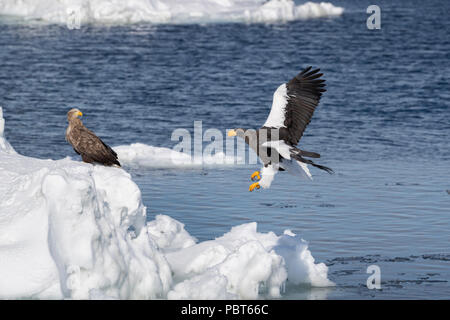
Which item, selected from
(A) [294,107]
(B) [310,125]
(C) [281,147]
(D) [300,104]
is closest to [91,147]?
(C) [281,147]

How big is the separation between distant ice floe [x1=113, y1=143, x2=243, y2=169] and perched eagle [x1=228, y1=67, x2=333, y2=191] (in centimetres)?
821

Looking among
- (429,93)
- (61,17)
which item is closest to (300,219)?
(429,93)

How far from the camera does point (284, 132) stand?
13719 mm

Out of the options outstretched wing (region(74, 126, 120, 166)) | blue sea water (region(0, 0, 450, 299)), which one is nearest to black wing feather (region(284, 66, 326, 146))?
blue sea water (region(0, 0, 450, 299))

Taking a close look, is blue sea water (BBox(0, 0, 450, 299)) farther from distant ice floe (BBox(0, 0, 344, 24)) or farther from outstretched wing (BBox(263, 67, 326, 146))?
outstretched wing (BBox(263, 67, 326, 146))

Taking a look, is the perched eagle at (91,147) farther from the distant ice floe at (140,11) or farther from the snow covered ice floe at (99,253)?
the distant ice floe at (140,11)

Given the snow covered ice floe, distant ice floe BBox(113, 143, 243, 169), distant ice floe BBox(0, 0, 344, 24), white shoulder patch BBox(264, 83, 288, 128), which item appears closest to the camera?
the snow covered ice floe

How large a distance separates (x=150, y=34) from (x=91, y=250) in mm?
46847

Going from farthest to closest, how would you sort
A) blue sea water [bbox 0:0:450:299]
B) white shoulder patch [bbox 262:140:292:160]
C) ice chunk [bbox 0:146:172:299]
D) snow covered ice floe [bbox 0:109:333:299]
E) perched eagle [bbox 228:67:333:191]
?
1. blue sea water [bbox 0:0:450:299]
2. perched eagle [bbox 228:67:333:191]
3. white shoulder patch [bbox 262:140:292:160]
4. snow covered ice floe [bbox 0:109:333:299]
5. ice chunk [bbox 0:146:172:299]

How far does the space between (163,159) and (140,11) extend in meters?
37.9

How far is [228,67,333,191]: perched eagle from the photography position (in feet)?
43.9

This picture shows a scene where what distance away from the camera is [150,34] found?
187 feet
